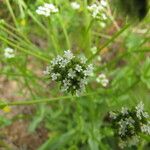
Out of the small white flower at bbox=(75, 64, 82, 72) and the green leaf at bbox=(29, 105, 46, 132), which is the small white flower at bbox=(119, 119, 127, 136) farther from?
the green leaf at bbox=(29, 105, 46, 132)

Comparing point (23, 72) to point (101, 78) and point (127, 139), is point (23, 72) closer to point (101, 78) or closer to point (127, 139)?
point (101, 78)

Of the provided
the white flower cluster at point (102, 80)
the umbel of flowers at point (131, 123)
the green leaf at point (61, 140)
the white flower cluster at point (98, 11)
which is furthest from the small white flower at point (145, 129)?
the green leaf at point (61, 140)

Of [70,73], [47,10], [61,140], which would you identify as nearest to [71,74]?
[70,73]

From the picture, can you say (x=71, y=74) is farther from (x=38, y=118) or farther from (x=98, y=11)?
(x=38, y=118)

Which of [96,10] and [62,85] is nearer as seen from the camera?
[62,85]

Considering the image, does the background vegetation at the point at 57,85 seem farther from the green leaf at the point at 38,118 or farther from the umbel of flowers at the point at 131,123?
the umbel of flowers at the point at 131,123

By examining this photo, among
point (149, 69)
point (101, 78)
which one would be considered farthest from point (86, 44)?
A: point (149, 69)
